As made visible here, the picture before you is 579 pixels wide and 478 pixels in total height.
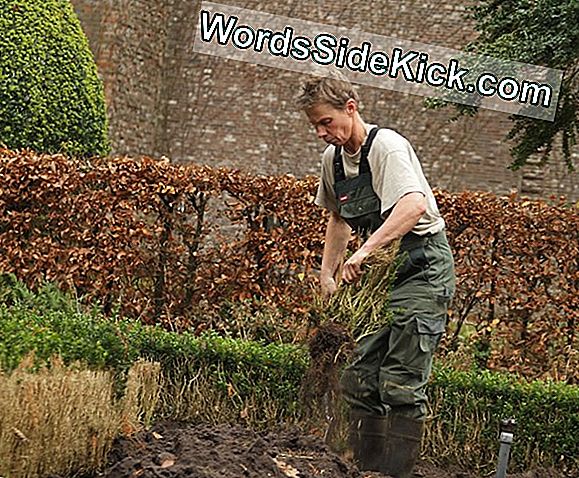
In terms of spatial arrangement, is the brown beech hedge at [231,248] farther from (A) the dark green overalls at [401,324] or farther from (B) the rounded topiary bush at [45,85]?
(A) the dark green overalls at [401,324]

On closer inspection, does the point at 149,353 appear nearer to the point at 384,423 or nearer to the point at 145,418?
the point at 145,418

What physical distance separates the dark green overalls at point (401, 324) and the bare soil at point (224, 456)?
47 cm

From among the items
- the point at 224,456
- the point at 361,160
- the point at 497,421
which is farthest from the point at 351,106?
the point at 497,421

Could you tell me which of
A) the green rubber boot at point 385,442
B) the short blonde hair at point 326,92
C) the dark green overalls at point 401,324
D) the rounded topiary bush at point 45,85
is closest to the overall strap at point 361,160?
the dark green overalls at point 401,324

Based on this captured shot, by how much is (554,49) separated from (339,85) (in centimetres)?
355

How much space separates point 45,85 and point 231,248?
10.1ft

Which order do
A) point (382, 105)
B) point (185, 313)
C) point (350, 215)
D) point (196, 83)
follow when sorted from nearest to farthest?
point (350, 215) < point (185, 313) < point (382, 105) < point (196, 83)

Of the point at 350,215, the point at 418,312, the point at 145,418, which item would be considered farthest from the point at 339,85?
the point at 145,418

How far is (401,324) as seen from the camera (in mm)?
4602

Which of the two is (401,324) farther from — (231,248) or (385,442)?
(231,248)

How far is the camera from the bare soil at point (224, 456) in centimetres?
368

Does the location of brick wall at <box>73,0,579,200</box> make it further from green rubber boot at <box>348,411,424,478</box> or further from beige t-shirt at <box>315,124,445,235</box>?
green rubber boot at <box>348,411,424,478</box>

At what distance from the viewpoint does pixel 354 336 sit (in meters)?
4.58

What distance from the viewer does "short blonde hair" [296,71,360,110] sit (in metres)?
4.44
